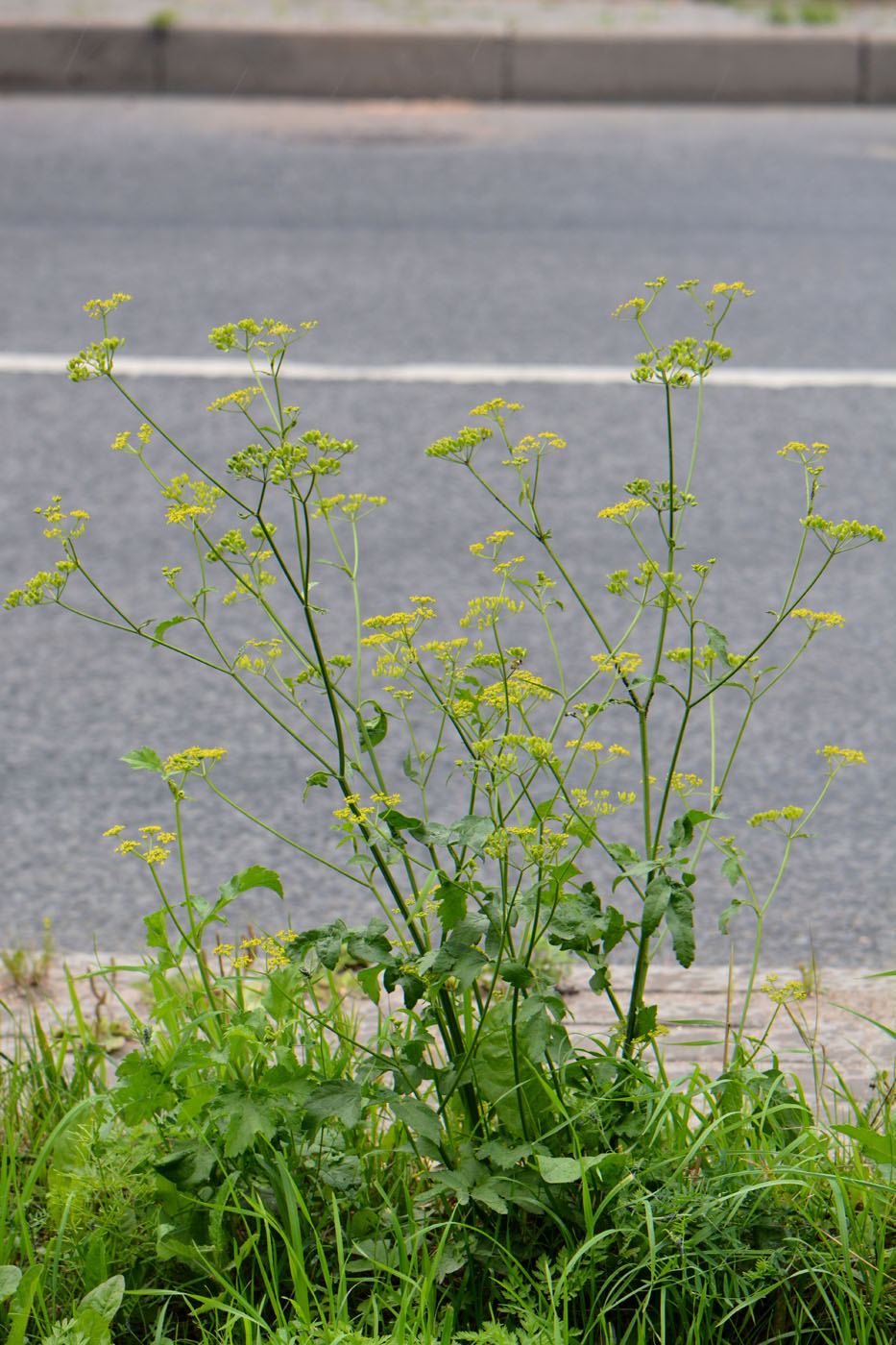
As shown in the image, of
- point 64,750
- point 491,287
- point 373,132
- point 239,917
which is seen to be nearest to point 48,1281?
point 239,917

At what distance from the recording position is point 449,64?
888cm

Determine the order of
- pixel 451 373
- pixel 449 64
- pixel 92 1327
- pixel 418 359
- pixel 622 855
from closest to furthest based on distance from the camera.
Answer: pixel 92 1327 → pixel 622 855 → pixel 451 373 → pixel 418 359 → pixel 449 64

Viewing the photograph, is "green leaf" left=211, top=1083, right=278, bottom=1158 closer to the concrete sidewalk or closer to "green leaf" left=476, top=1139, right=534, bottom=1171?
"green leaf" left=476, top=1139, right=534, bottom=1171

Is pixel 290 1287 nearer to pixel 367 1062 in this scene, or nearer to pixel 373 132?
pixel 367 1062

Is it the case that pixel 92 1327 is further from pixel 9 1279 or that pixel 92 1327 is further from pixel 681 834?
pixel 681 834

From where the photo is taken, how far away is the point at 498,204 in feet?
22.4

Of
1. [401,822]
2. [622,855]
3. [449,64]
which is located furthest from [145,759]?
[449,64]

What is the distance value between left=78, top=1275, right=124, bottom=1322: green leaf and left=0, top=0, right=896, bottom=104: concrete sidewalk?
8293 millimetres

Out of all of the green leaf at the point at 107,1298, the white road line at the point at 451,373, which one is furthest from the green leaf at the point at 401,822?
the white road line at the point at 451,373

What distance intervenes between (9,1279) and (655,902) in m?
0.83

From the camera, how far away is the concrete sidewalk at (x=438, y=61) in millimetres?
8789

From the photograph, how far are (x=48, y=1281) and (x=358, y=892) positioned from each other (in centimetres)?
115

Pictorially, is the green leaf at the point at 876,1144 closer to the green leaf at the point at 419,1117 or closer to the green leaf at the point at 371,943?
the green leaf at the point at 419,1117

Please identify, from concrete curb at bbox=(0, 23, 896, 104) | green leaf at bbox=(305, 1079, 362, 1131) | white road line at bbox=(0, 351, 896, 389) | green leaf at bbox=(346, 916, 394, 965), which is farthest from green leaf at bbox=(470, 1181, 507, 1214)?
concrete curb at bbox=(0, 23, 896, 104)
